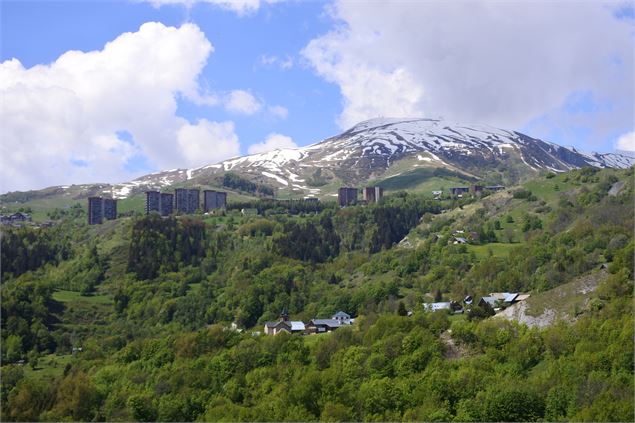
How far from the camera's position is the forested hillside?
47844 mm

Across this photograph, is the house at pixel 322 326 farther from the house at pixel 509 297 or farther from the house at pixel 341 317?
the house at pixel 509 297

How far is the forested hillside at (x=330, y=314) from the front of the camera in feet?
157

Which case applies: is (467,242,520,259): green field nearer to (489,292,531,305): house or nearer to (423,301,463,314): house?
(423,301,463,314): house

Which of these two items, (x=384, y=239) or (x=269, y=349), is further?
(x=384, y=239)

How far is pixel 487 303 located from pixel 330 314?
92.2ft

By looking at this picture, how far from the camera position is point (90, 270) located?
130 meters

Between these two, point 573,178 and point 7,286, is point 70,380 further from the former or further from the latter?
point 573,178

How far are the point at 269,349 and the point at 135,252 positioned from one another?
78739 millimetres

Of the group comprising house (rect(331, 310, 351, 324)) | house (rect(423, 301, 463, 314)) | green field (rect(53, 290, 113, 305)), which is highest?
green field (rect(53, 290, 113, 305))

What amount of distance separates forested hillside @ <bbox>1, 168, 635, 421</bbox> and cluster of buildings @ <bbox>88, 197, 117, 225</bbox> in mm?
10349

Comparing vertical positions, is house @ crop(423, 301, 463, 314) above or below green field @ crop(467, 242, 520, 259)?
below

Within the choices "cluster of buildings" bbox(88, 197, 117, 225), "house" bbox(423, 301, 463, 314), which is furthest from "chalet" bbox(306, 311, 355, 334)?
"cluster of buildings" bbox(88, 197, 117, 225)

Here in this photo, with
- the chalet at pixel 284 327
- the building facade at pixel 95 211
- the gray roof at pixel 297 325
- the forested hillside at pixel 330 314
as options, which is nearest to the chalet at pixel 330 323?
the gray roof at pixel 297 325

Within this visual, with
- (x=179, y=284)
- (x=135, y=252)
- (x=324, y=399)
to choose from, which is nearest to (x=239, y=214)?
(x=135, y=252)
